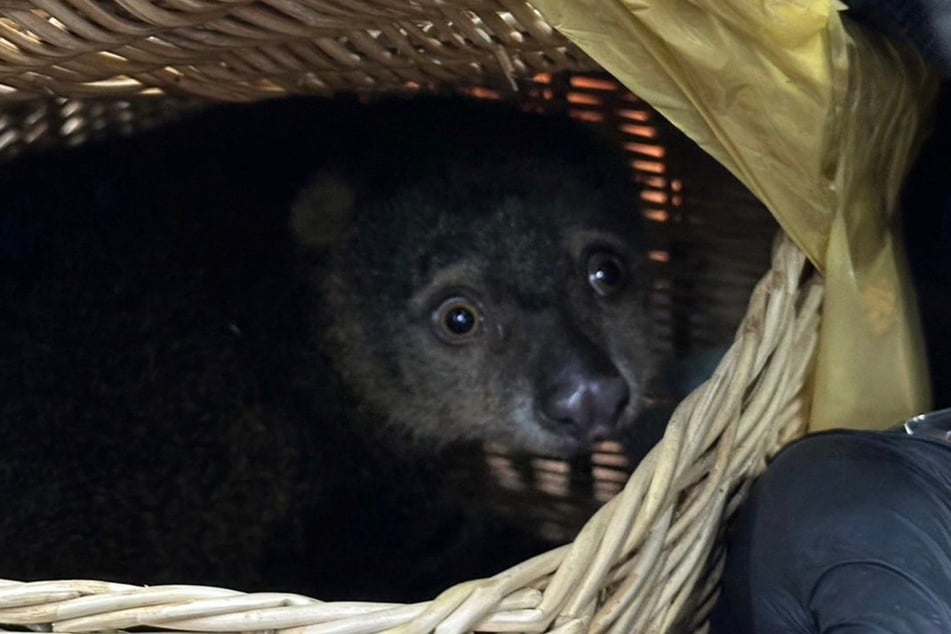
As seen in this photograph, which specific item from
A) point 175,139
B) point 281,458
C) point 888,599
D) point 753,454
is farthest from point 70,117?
point 888,599

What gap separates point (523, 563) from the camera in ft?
3.83

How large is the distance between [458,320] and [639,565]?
76 centimetres

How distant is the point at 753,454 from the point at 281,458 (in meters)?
0.80

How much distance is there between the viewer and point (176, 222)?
6.22ft

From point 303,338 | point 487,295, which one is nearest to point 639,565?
point 487,295

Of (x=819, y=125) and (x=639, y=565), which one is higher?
(x=819, y=125)

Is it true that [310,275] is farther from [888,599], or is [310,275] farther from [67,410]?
[888,599]

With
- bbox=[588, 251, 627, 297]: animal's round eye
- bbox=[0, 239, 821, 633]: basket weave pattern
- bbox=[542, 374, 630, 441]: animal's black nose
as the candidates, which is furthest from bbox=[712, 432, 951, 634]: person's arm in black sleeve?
bbox=[588, 251, 627, 297]: animal's round eye

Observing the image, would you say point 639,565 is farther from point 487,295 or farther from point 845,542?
point 487,295

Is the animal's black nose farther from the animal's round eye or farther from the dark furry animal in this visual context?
the animal's round eye

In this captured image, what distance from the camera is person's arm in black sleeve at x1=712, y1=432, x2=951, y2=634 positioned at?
1.12 meters

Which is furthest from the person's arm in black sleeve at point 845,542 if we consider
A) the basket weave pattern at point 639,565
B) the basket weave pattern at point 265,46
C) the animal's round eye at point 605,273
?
the basket weave pattern at point 265,46

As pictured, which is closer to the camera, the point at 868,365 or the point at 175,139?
the point at 868,365

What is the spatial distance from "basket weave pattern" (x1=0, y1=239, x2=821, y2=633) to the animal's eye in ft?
1.98
